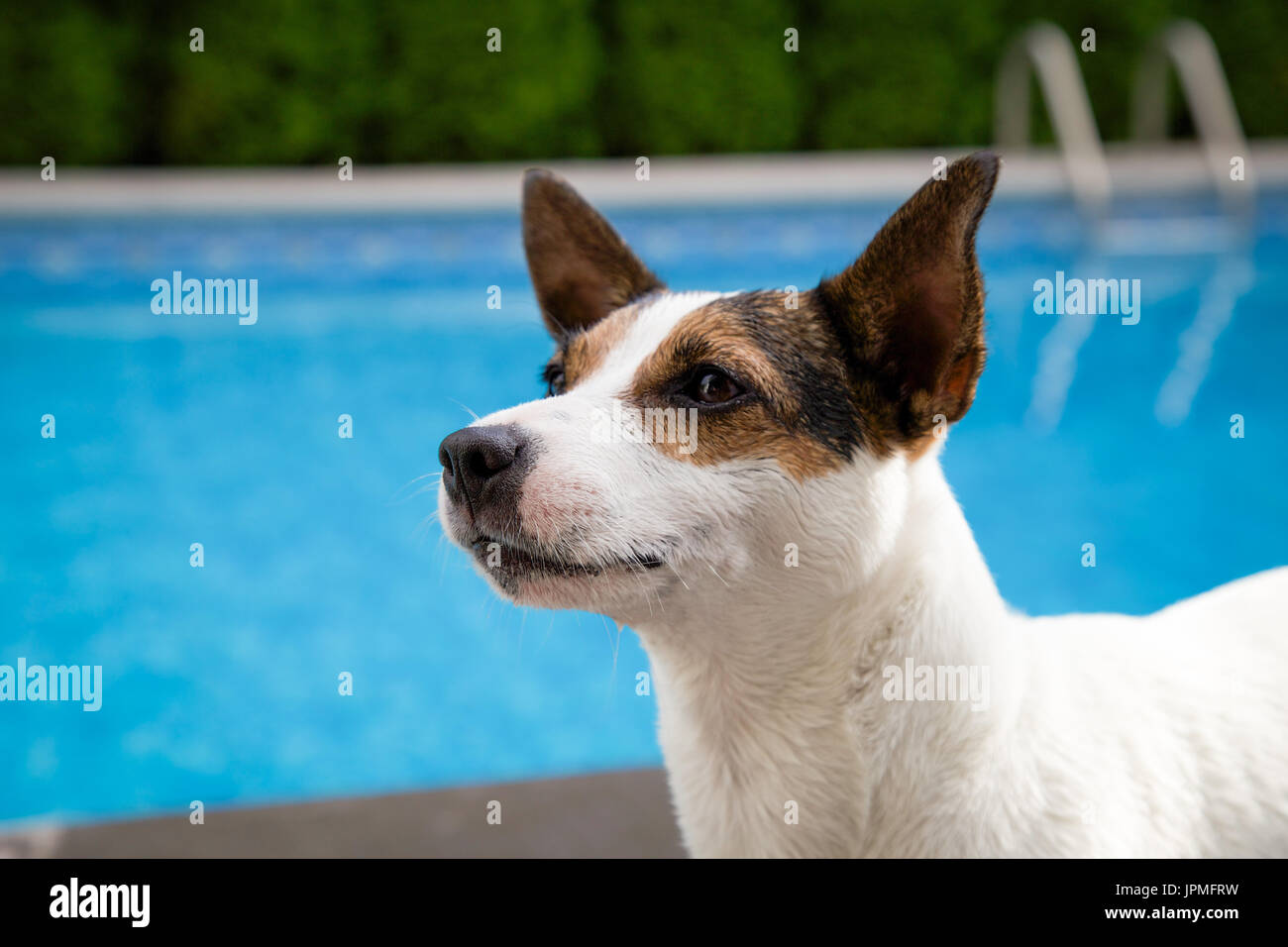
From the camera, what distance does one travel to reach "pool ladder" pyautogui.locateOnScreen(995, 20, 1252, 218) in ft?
29.7

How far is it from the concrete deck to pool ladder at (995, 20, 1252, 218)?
301 inches

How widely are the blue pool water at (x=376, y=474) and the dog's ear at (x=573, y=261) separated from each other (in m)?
0.52

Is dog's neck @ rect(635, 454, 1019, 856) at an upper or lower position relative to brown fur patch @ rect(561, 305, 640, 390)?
lower

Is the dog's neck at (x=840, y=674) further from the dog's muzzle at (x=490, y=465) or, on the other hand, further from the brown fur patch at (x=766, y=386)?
the dog's muzzle at (x=490, y=465)

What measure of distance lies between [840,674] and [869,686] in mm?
48

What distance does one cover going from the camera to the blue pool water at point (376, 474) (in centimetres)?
430

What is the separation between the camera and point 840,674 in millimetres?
1827

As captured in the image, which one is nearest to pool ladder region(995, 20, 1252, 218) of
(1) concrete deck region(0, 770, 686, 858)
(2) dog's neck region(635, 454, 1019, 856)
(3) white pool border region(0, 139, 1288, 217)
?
(3) white pool border region(0, 139, 1288, 217)

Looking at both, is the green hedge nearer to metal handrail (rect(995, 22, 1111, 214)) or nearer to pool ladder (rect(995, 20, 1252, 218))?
metal handrail (rect(995, 22, 1111, 214))

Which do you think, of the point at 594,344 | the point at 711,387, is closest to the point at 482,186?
the point at 594,344

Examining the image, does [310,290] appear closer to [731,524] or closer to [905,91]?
[905,91]

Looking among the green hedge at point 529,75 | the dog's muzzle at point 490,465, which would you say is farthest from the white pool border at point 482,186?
the dog's muzzle at point 490,465

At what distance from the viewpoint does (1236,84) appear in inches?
461
